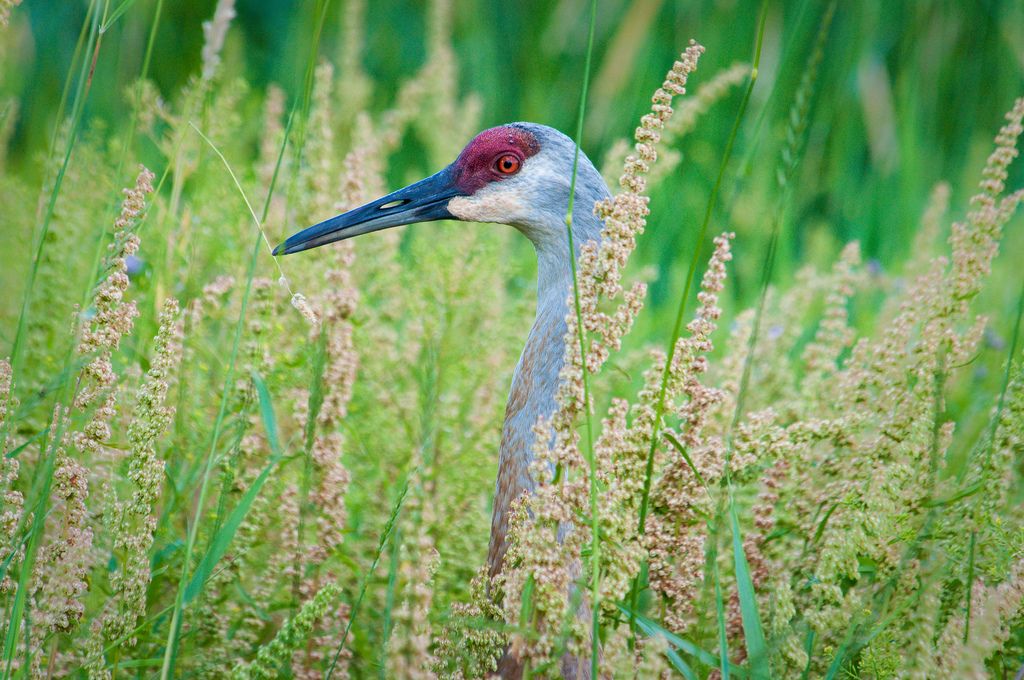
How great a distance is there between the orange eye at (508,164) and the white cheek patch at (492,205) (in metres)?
0.03

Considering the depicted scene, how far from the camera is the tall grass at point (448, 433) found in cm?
133

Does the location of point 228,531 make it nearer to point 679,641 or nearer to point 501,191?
point 679,641

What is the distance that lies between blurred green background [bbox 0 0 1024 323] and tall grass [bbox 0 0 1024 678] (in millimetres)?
499

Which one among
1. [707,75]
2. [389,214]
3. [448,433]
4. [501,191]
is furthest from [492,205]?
[707,75]

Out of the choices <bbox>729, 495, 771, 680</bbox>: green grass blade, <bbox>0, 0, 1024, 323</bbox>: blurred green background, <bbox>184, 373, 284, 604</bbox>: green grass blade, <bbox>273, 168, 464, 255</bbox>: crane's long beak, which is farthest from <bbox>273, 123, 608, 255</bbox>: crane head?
<bbox>0, 0, 1024, 323</bbox>: blurred green background

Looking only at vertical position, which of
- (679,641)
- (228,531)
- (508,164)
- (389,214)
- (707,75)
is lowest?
(679,641)

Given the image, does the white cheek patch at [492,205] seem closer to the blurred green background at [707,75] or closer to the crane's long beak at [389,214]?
the crane's long beak at [389,214]

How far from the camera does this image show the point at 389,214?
2.10m

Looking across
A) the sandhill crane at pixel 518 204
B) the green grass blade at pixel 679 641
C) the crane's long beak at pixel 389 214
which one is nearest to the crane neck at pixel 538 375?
the sandhill crane at pixel 518 204

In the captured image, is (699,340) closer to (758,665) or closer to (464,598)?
(758,665)

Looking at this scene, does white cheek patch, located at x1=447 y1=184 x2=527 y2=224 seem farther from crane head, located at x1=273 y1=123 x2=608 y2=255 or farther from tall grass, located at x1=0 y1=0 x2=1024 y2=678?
tall grass, located at x1=0 y1=0 x2=1024 y2=678

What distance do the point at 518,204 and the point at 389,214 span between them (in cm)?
28

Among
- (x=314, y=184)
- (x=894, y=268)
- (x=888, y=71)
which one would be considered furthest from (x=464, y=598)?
(x=888, y=71)

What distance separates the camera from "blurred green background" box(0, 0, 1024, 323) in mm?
4285
